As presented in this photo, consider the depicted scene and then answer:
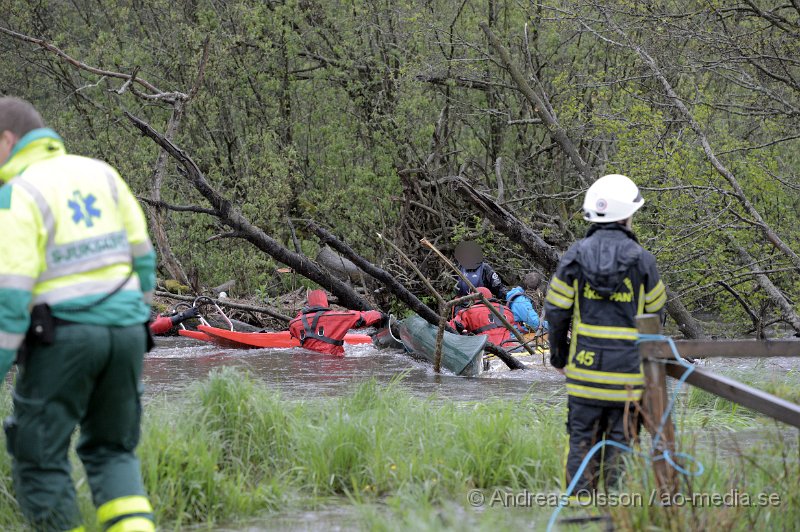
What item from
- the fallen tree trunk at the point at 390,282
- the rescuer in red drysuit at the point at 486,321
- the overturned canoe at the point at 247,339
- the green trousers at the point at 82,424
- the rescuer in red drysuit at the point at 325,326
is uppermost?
the green trousers at the point at 82,424

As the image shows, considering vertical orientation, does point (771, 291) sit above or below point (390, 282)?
above

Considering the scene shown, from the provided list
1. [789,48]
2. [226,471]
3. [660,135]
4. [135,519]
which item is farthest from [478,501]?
[789,48]

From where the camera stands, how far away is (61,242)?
10.8 feet

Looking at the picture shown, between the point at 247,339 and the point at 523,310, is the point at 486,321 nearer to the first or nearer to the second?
the point at 523,310

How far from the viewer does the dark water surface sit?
9548mm

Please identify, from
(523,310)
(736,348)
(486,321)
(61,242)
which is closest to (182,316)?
(486,321)

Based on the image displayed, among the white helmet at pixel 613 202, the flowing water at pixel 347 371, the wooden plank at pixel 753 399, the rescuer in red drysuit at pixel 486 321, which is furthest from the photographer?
the rescuer in red drysuit at pixel 486 321

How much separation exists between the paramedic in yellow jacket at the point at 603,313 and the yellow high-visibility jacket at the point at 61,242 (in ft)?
6.36

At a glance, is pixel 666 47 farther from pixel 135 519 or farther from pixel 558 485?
pixel 135 519

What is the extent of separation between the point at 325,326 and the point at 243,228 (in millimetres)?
1768

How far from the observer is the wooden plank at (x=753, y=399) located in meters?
3.14

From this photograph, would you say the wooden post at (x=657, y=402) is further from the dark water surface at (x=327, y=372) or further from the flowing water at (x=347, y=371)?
the dark water surface at (x=327, y=372)

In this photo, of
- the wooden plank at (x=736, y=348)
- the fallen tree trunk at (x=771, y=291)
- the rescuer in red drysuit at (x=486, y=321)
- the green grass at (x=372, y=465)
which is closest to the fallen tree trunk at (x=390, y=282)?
the rescuer in red drysuit at (x=486, y=321)

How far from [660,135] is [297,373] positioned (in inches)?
201
